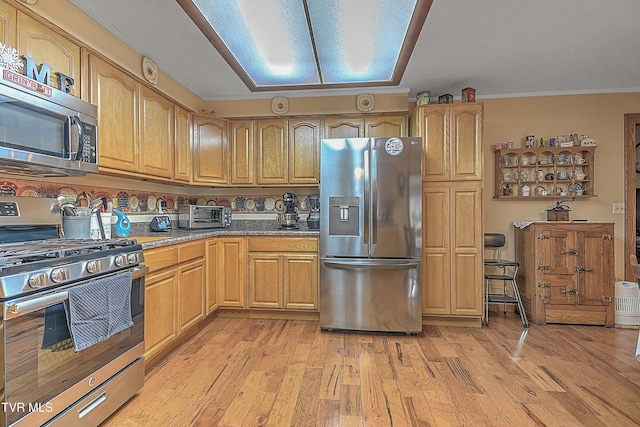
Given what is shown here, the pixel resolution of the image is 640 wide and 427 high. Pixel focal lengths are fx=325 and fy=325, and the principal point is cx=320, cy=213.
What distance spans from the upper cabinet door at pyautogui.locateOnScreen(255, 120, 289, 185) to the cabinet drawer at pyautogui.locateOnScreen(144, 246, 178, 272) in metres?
1.42

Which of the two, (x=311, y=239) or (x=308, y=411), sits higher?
(x=311, y=239)

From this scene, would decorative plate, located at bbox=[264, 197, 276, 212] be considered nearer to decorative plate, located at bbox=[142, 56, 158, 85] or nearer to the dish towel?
decorative plate, located at bbox=[142, 56, 158, 85]

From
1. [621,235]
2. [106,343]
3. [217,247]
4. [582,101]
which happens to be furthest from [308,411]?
[582,101]

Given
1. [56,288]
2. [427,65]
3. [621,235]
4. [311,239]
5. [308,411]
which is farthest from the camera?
[621,235]

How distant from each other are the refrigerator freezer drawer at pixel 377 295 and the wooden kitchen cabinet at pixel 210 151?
1.52 m

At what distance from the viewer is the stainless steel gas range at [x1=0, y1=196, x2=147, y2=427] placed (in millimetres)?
1203

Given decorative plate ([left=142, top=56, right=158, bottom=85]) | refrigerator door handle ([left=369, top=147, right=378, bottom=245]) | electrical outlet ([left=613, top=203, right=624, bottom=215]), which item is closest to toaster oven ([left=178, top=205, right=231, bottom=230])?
decorative plate ([left=142, top=56, right=158, bottom=85])

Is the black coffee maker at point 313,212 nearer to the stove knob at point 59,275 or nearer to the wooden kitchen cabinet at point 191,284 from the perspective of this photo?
the wooden kitchen cabinet at point 191,284

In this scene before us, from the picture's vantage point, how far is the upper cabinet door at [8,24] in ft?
5.08

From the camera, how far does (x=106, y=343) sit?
159 centimetres

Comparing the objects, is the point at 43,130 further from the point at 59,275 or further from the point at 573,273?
the point at 573,273

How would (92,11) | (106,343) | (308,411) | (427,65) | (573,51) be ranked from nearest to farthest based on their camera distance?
(106,343) → (308,411) → (92,11) → (573,51) → (427,65)

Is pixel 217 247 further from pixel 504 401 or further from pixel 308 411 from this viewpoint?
pixel 504 401

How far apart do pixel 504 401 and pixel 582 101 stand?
3267mm
